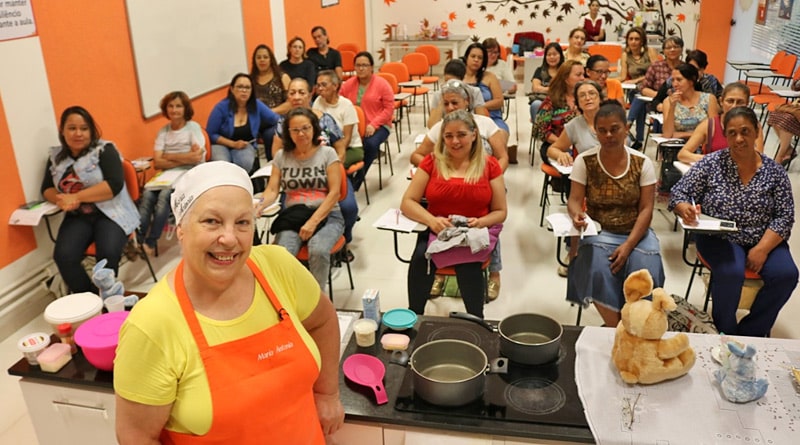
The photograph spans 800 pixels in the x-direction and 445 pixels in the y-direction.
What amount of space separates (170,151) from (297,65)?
2689 mm

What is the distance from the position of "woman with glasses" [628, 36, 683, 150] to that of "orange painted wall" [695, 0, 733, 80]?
493cm

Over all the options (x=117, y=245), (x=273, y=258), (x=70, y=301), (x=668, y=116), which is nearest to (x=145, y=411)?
(x=273, y=258)

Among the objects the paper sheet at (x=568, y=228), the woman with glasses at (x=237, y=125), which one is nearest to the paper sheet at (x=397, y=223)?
the paper sheet at (x=568, y=228)

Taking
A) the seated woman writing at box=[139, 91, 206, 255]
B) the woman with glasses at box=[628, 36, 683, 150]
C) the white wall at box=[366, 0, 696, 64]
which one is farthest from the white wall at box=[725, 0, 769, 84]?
the seated woman writing at box=[139, 91, 206, 255]

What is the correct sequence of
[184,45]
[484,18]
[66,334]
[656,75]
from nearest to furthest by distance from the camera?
[66,334] < [184,45] < [656,75] < [484,18]

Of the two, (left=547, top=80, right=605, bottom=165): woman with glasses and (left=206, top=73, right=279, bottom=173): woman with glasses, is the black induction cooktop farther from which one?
(left=206, top=73, right=279, bottom=173): woman with glasses

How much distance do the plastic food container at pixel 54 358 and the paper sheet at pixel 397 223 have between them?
60.0 inches

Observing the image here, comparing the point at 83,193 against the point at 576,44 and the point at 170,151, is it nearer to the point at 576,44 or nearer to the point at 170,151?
the point at 170,151

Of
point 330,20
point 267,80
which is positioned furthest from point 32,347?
point 330,20

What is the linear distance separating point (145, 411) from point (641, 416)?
123cm

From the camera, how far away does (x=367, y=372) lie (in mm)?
1957

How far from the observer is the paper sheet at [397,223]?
3.23 metres

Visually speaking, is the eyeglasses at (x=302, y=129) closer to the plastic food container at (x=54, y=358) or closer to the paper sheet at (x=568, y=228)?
the paper sheet at (x=568, y=228)

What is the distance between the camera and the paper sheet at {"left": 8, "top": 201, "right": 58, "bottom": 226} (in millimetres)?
3600
